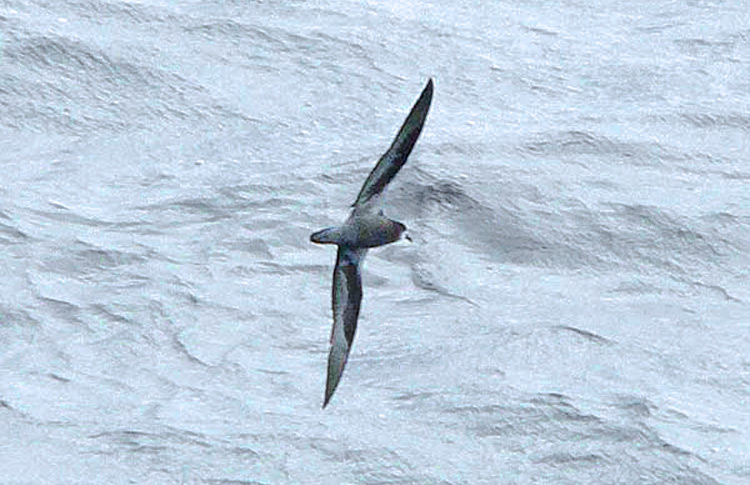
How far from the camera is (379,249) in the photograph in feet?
31.4

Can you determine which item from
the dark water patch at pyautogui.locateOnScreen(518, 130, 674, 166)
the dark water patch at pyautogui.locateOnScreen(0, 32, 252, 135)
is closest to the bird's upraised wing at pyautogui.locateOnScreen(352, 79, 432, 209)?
the dark water patch at pyautogui.locateOnScreen(518, 130, 674, 166)

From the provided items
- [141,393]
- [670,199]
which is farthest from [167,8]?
[141,393]

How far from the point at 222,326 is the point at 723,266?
2.74m

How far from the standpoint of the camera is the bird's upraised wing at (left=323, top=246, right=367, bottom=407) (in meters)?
7.14

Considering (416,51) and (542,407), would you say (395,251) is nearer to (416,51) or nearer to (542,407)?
(542,407)

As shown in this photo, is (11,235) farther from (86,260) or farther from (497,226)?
(497,226)

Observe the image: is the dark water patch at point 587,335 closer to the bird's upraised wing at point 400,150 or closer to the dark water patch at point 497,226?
the dark water patch at point 497,226

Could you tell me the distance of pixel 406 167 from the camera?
10.4 metres

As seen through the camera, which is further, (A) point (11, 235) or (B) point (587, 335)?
(A) point (11, 235)

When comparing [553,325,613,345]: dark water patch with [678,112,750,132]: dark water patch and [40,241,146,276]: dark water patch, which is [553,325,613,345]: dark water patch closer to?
[40,241,146,276]: dark water patch

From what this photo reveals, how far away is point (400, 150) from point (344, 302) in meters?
0.64

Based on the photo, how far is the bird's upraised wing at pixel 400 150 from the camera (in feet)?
23.1

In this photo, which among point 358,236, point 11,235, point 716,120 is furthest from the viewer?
point 716,120

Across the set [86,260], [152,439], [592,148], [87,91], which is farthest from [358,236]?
[87,91]
